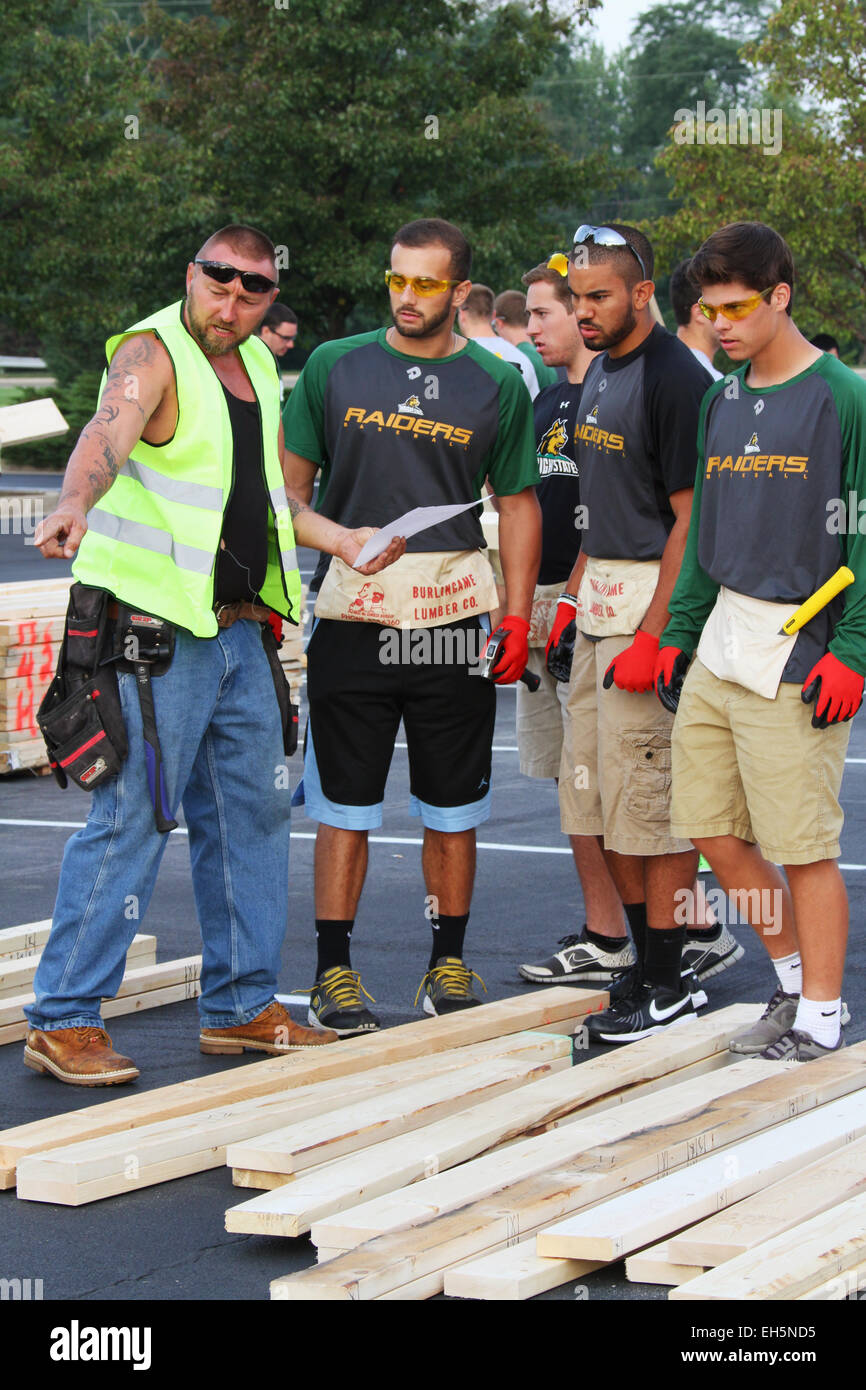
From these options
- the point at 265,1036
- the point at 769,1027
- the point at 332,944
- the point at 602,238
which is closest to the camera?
the point at 769,1027

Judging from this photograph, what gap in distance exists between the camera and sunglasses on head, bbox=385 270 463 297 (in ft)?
18.6

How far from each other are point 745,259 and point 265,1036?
109 inches

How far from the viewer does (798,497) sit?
4.99 m

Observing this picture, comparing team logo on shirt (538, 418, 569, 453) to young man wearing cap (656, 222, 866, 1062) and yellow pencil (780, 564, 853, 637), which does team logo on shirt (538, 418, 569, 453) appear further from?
yellow pencil (780, 564, 853, 637)

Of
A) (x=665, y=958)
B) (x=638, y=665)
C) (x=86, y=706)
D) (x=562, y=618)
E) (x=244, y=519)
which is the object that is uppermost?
(x=244, y=519)

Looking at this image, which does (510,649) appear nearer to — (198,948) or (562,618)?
(562,618)

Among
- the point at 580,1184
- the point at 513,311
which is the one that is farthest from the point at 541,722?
the point at 513,311

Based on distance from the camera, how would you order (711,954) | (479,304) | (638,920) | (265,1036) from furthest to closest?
(479,304) < (711,954) < (638,920) < (265,1036)

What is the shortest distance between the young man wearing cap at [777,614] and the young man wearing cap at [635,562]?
1.14ft

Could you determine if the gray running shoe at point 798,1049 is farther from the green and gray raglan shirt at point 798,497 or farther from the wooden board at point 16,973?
the wooden board at point 16,973

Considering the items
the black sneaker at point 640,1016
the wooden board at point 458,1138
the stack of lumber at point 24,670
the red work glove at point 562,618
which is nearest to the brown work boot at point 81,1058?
the wooden board at point 458,1138

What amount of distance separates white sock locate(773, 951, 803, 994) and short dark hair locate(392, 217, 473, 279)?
2.42 meters

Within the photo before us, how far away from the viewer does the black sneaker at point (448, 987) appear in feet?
19.5
